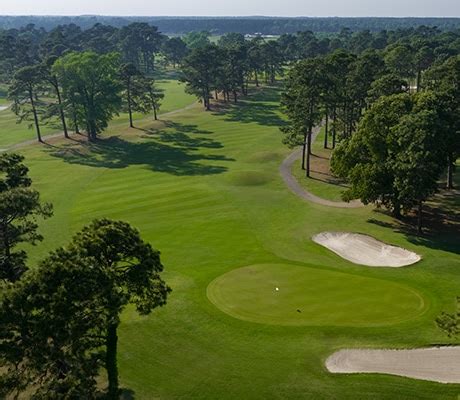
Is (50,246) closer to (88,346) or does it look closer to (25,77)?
(88,346)

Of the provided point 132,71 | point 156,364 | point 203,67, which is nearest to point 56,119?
point 132,71

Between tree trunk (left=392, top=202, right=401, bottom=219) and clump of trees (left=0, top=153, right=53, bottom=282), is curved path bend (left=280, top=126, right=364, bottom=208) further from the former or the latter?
clump of trees (left=0, top=153, right=53, bottom=282)

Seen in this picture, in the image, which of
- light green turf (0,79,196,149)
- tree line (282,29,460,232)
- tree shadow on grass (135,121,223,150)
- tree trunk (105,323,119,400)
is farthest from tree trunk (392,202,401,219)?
light green turf (0,79,196,149)

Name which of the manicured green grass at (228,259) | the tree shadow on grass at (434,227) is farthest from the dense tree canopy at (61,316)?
the tree shadow on grass at (434,227)

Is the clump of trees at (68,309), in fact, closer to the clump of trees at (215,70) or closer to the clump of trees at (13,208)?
the clump of trees at (13,208)

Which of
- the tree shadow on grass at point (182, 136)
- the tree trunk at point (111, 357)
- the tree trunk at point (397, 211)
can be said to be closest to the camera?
the tree trunk at point (111, 357)

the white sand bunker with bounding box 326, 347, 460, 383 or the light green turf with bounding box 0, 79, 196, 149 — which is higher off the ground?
the light green turf with bounding box 0, 79, 196, 149

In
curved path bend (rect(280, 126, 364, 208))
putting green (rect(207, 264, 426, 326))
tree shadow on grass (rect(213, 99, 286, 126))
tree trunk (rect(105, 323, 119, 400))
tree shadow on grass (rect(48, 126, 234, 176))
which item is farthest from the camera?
tree shadow on grass (rect(213, 99, 286, 126))

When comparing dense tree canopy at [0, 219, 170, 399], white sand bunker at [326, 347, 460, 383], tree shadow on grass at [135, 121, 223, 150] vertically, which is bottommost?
tree shadow on grass at [135, 121, 223, 150]
